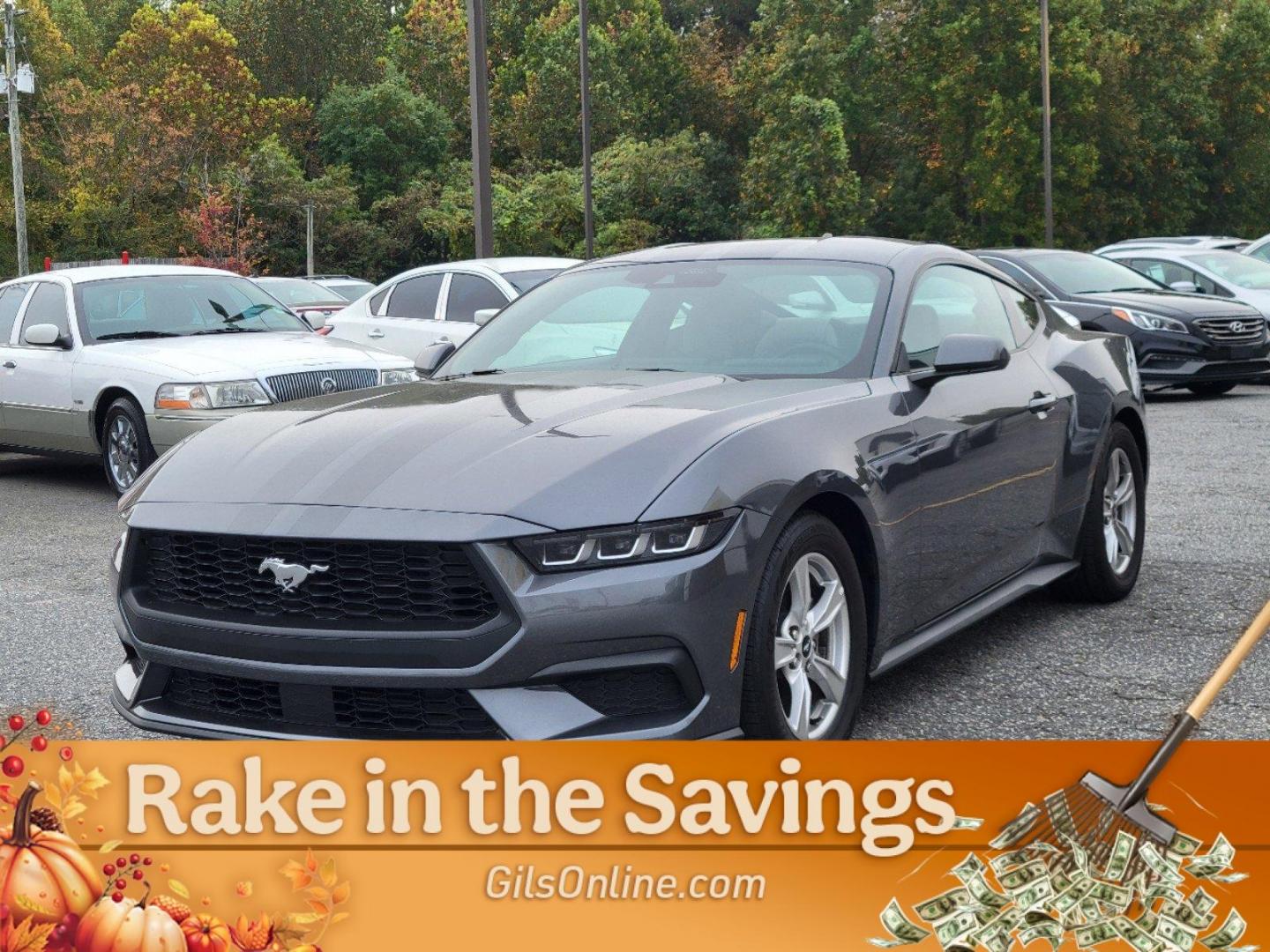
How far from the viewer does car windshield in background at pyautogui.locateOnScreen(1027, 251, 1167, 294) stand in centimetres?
1445

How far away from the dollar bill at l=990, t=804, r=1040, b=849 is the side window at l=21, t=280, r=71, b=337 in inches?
341

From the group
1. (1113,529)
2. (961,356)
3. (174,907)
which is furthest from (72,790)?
(1113,529)

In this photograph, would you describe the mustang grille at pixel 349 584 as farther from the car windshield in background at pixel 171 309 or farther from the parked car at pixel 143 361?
the car windshield in background at pixel 171 309

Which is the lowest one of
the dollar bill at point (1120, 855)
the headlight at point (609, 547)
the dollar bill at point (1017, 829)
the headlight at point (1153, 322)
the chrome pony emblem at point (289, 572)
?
the headlight at point (1153, 322)

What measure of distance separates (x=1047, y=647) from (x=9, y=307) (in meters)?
8.30

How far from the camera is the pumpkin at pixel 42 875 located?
2828 millimetres

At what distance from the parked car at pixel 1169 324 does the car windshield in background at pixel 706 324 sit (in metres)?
9.30

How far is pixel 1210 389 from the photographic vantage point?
1538 centimetres

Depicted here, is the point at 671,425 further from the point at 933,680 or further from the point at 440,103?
the point at 440,103

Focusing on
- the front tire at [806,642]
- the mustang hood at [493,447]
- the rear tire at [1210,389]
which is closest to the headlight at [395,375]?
the mustang hood at [493,447]

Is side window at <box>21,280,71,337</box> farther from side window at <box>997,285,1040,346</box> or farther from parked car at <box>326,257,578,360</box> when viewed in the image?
side window at <box>997,285,1040,346</box>

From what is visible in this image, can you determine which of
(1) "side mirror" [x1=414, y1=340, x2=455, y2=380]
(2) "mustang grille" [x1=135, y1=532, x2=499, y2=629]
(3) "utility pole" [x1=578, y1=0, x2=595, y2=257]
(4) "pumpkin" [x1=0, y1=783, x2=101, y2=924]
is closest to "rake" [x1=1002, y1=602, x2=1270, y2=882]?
(2) "mustang grille" [x1=135, y1=532, x2=499, y2=629]

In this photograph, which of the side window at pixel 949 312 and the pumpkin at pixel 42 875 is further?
the side window at pixel 949 312

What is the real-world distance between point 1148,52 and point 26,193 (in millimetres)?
37330
